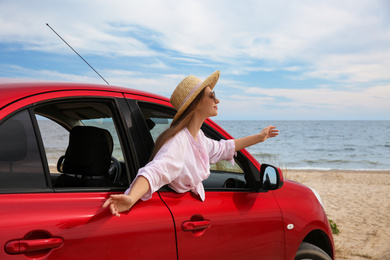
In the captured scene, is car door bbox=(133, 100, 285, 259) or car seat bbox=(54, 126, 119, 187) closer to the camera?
car door bbox=(133, 100, 285, 259)

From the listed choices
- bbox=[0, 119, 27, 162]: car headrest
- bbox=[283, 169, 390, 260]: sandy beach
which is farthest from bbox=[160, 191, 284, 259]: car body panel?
bbox=[283, 169, 390, 260]: sandy beach

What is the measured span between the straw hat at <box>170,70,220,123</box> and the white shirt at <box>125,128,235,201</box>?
0.16 meters

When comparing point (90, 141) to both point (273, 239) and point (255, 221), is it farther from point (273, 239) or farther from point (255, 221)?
point (273, 239)

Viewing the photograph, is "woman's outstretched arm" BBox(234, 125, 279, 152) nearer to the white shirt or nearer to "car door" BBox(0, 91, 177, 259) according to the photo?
the white shirt

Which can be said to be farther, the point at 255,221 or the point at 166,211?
the point at 255,221

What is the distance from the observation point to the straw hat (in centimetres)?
256

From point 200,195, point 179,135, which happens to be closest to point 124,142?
point 179,135

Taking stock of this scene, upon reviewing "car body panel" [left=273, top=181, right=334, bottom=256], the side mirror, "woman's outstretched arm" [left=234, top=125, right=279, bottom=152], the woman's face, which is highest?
the woman's face

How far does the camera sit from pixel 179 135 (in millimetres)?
2521

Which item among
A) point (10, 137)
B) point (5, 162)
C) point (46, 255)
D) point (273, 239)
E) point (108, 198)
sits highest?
point (10, 137)

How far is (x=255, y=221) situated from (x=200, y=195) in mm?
510

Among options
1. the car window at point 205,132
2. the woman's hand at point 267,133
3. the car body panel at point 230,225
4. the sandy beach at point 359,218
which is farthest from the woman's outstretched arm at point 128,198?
the sandy beach at point 359,218

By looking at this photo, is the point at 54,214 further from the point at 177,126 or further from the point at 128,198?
the point at 177,126

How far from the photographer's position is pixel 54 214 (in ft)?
6.08
